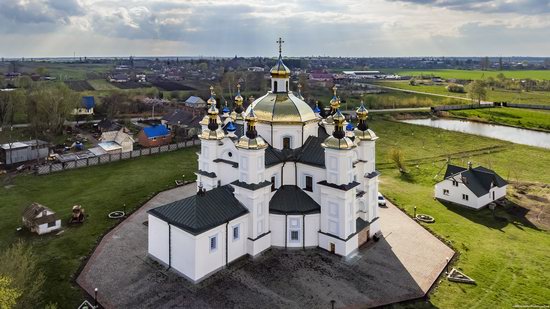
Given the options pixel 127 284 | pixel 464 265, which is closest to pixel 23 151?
pixel 127 284

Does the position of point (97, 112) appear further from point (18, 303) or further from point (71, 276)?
point (18, 303)

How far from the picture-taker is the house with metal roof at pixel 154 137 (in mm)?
43562

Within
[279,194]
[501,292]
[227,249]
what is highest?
[279,194]

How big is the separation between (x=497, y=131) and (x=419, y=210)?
4341 centimetres

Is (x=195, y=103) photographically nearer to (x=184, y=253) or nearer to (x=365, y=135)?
(x=365, y=135)

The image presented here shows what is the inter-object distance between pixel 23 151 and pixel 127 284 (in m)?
25.4

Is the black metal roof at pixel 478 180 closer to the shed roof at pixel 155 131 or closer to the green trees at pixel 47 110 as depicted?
the shed roof at pixel 155 131

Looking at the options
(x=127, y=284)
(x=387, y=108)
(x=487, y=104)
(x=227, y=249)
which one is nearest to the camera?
(x=127, y=284)

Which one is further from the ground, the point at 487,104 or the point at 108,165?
the point at 487,104

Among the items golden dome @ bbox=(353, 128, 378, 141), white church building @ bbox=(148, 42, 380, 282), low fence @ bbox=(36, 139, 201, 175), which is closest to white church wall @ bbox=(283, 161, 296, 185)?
white church building @ bbox=(148, 42, 380, 282)

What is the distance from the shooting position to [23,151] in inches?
1421

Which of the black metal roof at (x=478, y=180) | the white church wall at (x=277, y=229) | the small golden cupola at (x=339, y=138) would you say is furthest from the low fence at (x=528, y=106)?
the white church wall at (x=277, y=229)

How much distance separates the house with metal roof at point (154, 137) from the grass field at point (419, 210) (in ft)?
15.5

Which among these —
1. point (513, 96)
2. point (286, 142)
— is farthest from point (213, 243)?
point (513, 96)
